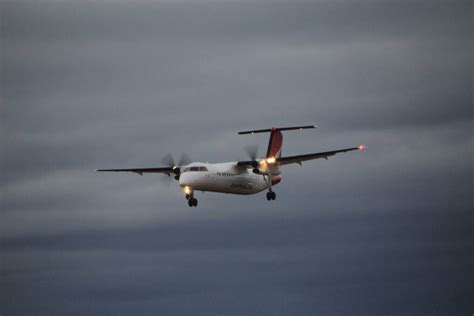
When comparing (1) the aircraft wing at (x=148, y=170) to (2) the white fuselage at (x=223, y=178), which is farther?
(1) the aircraft wing at (x=148, y=170)

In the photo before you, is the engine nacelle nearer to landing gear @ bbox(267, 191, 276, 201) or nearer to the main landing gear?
landing gear @ bbox(267, 191, 276, 201)

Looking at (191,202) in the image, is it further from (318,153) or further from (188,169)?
(318,153)

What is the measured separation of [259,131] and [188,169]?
9672 mm

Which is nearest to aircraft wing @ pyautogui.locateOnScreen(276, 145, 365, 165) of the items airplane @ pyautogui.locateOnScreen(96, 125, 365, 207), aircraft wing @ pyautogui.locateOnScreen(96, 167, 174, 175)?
airplane @ pyautogui.locateOnScreen(96, 125, 365, 207)

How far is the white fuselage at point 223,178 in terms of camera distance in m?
74.4

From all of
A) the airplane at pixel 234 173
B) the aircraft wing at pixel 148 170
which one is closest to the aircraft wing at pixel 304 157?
the airplane at pixel 234 173

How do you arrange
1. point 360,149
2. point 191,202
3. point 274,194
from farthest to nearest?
A: 1. point 274,194
2. point 191,202
3. point 360,149

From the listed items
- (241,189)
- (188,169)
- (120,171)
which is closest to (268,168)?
(241,189)

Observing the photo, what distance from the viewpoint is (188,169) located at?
246 feet

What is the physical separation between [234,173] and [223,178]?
4.96ft

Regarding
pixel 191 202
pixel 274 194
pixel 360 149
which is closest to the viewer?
pixel 360 149

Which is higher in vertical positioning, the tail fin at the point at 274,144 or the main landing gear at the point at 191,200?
the tail fin at the point at 274,144

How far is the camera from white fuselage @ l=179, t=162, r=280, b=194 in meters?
74.4

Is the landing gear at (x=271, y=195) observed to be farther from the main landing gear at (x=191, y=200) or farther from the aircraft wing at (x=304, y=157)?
the main landing gear at (x=191, y=200)
